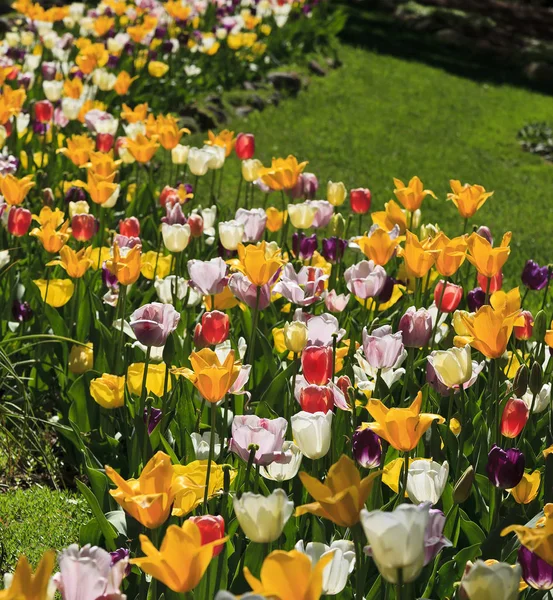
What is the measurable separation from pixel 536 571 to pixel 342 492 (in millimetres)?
416

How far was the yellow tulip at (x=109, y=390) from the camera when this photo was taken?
97.8 inches

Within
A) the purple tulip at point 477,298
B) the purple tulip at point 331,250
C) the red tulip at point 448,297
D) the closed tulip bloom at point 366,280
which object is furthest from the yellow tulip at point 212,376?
the purple tulip at point 331,250

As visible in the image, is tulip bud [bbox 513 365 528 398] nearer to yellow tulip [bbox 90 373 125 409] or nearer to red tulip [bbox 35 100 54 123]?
yellow tulip [bbox 90 373 125 409]

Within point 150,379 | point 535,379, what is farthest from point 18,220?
point 535,379

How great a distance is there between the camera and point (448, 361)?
221cm

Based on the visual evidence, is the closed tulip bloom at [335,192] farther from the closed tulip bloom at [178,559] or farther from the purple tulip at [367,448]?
the closed tulip bloom at [178,559]

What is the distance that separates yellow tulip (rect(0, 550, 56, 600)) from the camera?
130 centimetres

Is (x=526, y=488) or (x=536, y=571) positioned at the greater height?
(x=536, y=571)

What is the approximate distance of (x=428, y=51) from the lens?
12.7m

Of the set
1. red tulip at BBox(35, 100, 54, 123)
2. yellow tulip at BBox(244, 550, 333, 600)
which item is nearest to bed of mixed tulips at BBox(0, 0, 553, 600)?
yellow tulip at BBox(244, 550, 333, 600)

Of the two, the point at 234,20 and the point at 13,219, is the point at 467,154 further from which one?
the point at 13,219

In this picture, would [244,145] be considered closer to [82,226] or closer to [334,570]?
[82,226]

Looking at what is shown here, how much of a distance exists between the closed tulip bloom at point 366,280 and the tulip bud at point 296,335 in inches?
16.1

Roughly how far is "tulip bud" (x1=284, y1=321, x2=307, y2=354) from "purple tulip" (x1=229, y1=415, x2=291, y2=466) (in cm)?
49
